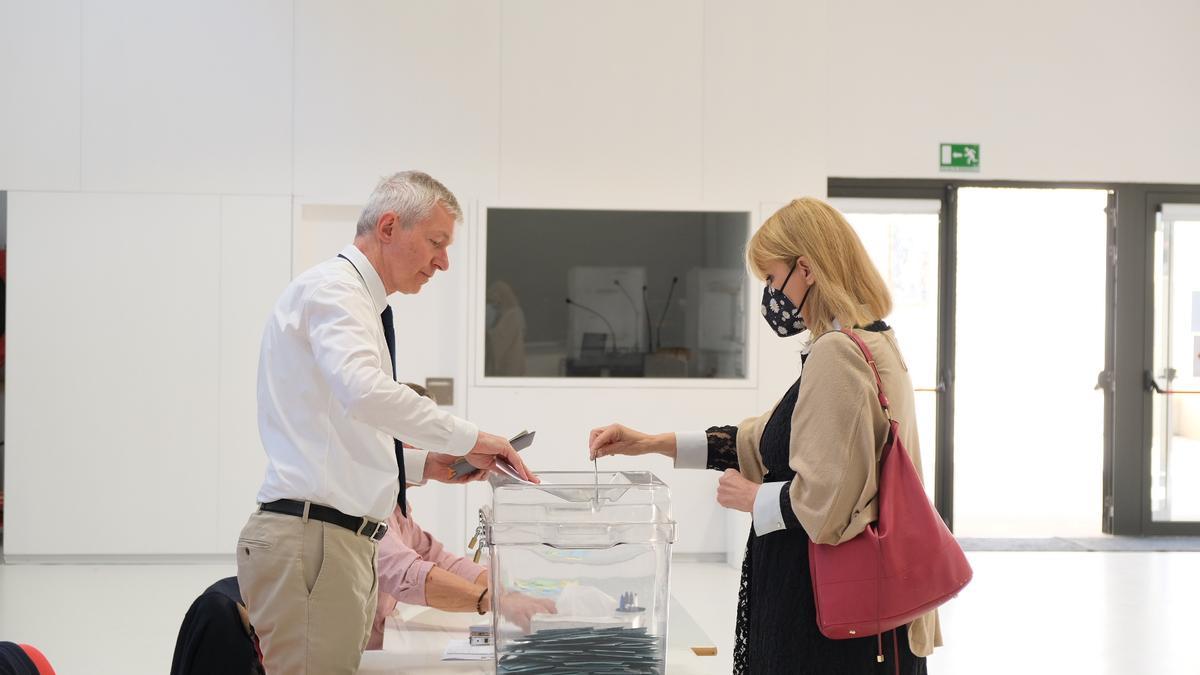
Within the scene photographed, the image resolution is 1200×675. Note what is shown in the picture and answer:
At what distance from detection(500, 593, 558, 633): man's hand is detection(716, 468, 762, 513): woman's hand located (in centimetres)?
41

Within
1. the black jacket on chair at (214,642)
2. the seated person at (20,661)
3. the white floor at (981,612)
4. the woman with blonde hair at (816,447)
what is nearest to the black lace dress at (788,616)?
the woman with blonde hair at (816,447)

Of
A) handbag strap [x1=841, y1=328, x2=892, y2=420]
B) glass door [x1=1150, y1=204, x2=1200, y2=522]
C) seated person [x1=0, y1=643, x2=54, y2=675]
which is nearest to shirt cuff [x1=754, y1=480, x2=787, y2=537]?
handbag strap [x1=841, y1=328, x2=892, y2=420]

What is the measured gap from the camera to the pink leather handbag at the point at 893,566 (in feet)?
6.41

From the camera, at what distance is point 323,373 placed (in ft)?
6.88

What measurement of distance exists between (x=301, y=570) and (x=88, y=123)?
16.6 feet

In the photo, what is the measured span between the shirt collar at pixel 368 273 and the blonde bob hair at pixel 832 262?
2.58 ft

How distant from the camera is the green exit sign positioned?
717cm

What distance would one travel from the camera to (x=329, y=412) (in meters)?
2.14

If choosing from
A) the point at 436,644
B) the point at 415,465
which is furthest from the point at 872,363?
the point at 415,465

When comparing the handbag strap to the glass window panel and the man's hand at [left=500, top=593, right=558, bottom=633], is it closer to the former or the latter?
the man's hand at [left=500, top=593, right=558, bottom=633]

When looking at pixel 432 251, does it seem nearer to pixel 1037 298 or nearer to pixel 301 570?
pixel 301 570

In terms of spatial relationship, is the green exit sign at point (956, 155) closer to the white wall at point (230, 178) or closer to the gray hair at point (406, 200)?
the white wall at point (230, 178)

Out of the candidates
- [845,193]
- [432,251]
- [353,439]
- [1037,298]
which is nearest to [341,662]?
[353,439]

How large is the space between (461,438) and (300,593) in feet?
1.33
